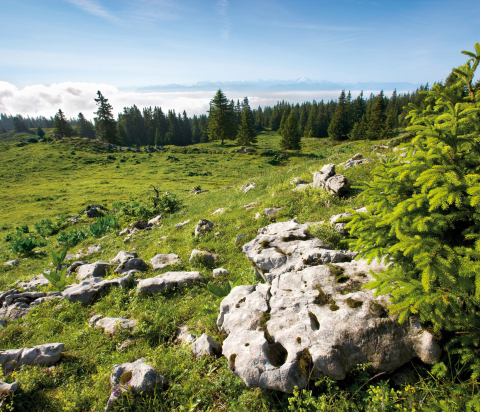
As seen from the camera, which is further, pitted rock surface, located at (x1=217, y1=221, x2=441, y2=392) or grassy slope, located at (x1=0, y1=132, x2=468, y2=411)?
grassy slope, located at (x1=0, y1=132, x2=468, y2=411)

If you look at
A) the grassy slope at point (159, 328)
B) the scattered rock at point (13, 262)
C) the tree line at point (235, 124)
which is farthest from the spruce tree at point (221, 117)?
the scattered rock at point (13, 262)

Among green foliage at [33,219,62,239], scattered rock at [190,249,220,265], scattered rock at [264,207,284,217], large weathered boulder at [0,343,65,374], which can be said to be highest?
scattered rock at [264,207,284,217]

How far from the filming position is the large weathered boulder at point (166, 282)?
753 cm

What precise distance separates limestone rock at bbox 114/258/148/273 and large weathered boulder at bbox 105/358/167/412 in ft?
17.1

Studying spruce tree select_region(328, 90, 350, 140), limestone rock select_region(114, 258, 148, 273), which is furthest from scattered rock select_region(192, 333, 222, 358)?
spruce tree select_region(328, 90, 350, 140)

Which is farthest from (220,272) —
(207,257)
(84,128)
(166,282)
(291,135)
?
(84,128)

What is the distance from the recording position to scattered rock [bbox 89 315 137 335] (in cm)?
595

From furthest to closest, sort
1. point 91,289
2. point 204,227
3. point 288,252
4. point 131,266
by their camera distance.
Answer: point 204,227, point 131,266, point 91,289, point 288,252

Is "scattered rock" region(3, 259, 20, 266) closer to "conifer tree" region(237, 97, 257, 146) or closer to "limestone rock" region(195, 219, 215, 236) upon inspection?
"limestone rock" region(195, 219, 215, 236)

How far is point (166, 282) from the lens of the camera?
25.1 ft

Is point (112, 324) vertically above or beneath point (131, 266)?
above

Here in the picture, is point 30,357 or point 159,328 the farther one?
point 159,328

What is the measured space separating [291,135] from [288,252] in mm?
60400

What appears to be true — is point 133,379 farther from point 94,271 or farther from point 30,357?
point 94,271
